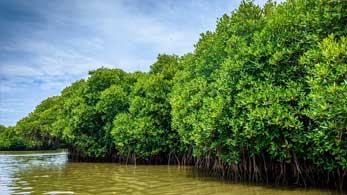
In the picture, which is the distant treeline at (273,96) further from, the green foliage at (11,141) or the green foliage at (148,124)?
the green foliage at (11,141)

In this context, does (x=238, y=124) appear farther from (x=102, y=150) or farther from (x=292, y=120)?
(x=102, y=150)

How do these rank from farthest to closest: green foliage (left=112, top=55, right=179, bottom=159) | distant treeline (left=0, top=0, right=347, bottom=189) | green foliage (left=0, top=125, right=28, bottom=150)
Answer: green foliage (left=0, top=125, right=28, bottom=150) → green foliage (left=112, top=55, right=179, bottom=159) → distant treeline (left=0, top=0, right=347, bottom=189)

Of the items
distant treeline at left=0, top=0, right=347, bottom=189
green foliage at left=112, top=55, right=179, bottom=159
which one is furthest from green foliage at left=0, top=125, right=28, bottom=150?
distant treeline at left=0, top=0, right=347, bottom=189

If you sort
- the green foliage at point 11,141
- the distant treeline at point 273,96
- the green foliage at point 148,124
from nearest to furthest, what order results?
1. the distant treeline at point 273,96
2. the green foliage at point 148,124
3. the green foliage at point 11,141

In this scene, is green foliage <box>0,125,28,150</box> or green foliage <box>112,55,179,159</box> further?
green foliage <box>0,125,28,150</box>

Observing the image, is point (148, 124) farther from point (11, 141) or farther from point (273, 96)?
point (11, 141)

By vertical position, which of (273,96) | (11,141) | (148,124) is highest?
(273,96)

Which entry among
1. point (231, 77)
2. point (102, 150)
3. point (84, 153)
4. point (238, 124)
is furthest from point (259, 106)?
point (84, 153)

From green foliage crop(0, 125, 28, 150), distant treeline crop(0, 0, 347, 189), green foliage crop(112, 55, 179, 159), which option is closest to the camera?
distant treeline crop(0, 0, 347, 189)

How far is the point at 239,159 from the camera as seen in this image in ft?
28.2

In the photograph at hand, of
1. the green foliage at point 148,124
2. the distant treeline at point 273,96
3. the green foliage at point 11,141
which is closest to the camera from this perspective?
the distant treeline at point 273,96

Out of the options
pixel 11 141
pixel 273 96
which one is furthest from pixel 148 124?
pixel 11 141

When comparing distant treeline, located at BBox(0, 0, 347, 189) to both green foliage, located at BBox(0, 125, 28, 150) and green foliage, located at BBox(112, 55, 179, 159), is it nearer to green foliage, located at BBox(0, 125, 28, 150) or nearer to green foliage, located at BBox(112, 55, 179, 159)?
green foliage, located at BBox(112, 55, 179, 159)

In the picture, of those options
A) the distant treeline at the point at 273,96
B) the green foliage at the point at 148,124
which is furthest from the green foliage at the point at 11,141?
the distant treeline at the point at 273,96
